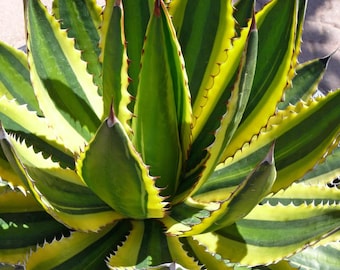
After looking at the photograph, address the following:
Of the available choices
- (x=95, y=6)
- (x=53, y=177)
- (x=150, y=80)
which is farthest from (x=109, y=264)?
(x=95, y=6)

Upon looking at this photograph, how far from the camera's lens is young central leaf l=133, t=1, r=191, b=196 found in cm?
81

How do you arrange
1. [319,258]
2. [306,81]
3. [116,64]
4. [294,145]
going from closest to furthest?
[116,64] → [294,145] → [319,258] → [306,81]

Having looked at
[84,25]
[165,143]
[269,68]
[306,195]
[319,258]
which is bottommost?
[319,258]

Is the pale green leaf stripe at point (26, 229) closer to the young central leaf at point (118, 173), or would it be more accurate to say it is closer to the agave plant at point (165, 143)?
the agave plant at point (165, 143)

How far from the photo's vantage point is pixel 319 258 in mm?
1062

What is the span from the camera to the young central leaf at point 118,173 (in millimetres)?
707

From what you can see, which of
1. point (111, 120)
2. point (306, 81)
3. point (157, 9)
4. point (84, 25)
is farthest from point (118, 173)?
point (306, 81)

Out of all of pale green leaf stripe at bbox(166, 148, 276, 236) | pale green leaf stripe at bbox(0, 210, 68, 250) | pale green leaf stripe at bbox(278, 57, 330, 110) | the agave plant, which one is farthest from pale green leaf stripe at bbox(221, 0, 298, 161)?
pale green leaf stripe at bbox(0, 210, 68, 250)

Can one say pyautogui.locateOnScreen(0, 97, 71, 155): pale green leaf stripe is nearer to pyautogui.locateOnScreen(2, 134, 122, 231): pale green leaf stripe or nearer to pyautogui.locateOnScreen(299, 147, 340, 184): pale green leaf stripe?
pyautogui.locateOnScreen(2, 134, 122, 231): pale green leaf stripe

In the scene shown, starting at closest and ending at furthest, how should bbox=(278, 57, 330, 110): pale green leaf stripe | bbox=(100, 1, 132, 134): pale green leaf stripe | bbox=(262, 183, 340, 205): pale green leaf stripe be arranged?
bbox=(100, 1, 132, 134): pale green leaf stripe → bbox=(262, 183, 340, 205): pale green leaf stripe → bbox=(278, 57, 330, 110): pale green leaf stripe

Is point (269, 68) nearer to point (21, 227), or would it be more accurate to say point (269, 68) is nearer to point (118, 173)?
point (118, 173)

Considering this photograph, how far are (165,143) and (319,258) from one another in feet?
1.25

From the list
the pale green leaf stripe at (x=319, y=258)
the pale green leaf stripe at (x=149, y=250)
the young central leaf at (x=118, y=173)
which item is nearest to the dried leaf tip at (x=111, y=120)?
the young central leaf at (x=118, y=173)

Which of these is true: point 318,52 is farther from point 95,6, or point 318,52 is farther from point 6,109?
point 6,109
